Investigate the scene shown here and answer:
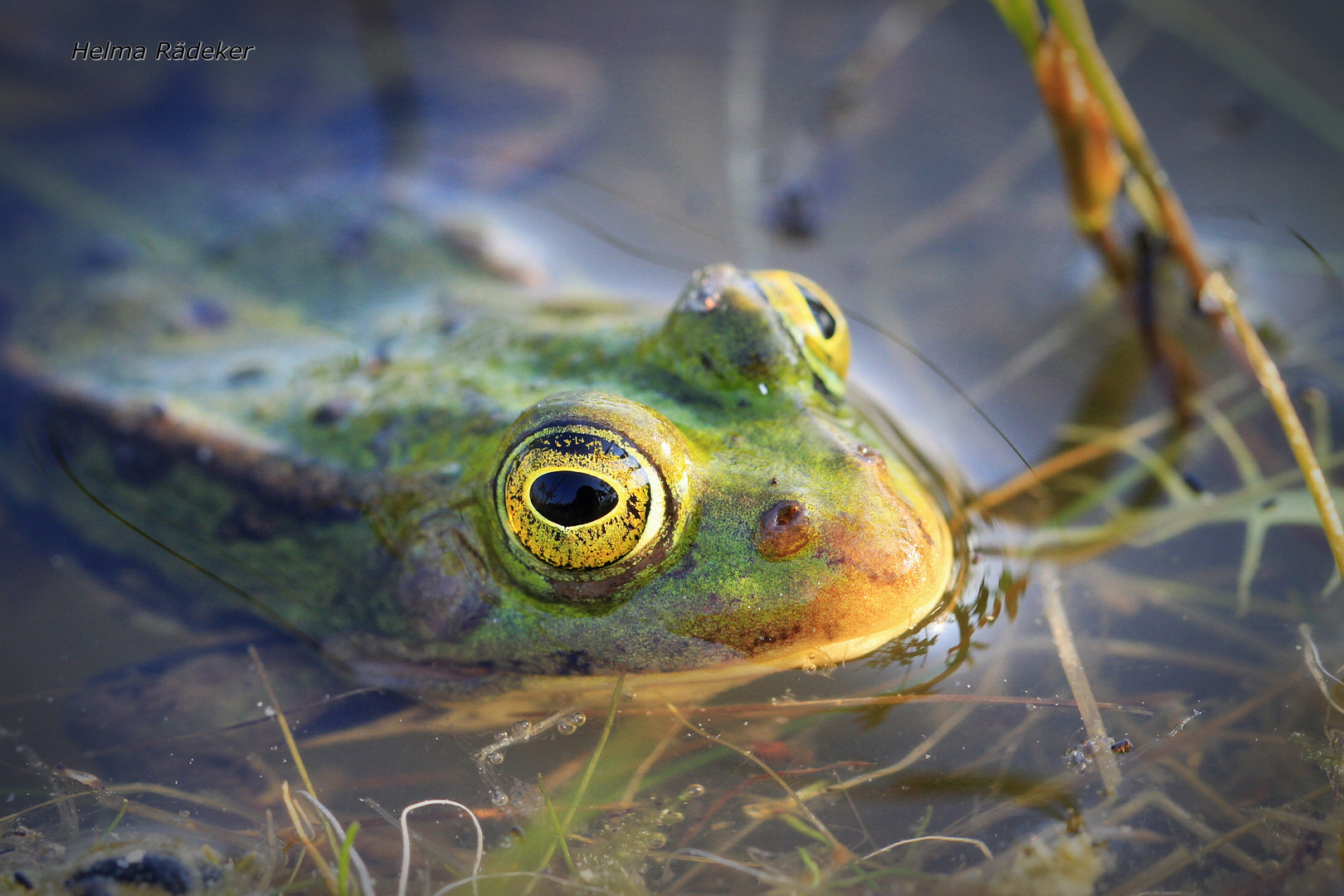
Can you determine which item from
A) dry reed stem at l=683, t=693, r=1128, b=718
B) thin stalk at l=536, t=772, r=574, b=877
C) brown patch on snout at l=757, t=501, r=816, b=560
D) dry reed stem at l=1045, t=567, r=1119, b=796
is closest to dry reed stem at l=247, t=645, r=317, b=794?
thin stalk at l=536, t=772, r=574, b=877

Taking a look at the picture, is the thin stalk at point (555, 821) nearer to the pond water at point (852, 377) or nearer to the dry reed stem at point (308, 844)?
the pond water at point (852, 377)

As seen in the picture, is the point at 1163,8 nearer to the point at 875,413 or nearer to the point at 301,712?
the point at 875,413

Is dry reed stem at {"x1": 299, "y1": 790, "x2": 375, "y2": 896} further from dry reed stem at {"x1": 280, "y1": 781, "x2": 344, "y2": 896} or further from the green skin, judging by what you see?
the green skin

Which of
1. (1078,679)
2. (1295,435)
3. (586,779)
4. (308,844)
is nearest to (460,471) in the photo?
(586,779)

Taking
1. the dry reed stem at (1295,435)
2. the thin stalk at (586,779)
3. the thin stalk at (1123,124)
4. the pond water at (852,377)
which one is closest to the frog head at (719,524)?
the thin stalk at (586,779)

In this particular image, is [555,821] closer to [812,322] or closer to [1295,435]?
[812,322]

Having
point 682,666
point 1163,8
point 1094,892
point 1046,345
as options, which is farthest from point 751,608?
point 1163,8
